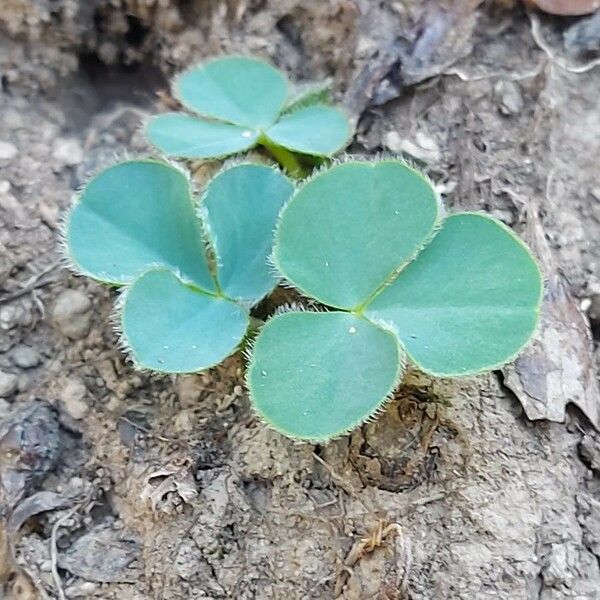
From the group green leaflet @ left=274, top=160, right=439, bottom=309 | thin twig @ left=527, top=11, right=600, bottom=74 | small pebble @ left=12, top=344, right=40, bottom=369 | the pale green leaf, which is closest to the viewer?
green leaflet @ left=274, top=160, right=439, bottom=309

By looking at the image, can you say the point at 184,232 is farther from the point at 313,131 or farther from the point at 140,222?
the point at 313,131

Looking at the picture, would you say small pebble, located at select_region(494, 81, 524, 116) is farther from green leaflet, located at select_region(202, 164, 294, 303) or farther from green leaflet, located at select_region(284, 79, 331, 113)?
green leaflet, located at select_region(202, 164, 294, 303)

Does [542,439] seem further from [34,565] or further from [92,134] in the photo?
[92,134]

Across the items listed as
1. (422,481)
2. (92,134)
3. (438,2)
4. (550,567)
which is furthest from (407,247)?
(92,134)

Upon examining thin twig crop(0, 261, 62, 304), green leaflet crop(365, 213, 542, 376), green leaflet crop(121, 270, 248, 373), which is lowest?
thin twig crop(0, 261, 62, 304)

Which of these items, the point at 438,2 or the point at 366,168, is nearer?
the point at 366,168

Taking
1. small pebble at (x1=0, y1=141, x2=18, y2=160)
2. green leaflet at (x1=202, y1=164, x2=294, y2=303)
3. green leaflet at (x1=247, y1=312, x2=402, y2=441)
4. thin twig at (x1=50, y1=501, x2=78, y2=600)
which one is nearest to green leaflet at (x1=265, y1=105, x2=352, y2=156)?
green leaflet at (x1=202, y1=164, x2=294, y2=303)
